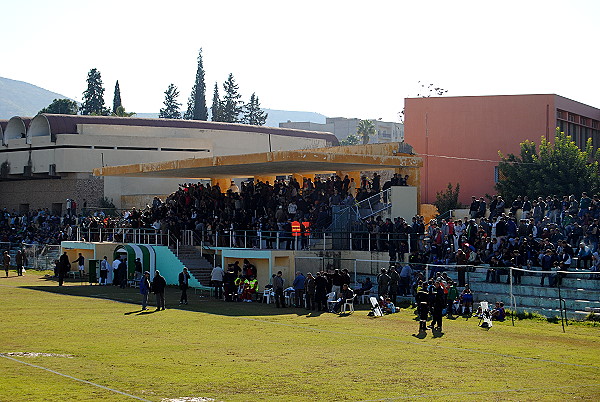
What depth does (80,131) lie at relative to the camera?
217ft

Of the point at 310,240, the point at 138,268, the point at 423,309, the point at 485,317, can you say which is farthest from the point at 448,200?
the point at 423,309

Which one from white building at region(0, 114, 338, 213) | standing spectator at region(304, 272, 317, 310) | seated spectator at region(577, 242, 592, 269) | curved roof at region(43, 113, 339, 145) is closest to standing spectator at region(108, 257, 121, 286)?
standing spectator at region(304, 272, 317, 310)

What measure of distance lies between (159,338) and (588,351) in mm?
10188

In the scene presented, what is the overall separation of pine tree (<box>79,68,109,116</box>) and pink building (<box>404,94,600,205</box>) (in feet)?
249

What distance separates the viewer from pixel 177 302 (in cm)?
3169

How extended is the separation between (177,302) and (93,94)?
99.7m

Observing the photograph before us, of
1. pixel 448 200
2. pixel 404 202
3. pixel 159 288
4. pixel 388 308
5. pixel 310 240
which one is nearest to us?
pixel 388 308

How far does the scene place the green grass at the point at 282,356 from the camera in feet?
48.1

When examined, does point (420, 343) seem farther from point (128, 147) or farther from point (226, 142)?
point (226, 142)

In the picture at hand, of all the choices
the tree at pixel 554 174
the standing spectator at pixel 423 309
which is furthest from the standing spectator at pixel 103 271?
the tree at pixel 554 174

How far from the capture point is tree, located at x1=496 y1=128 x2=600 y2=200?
4834cm

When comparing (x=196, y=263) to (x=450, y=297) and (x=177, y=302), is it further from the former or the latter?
(x=450, y=297)

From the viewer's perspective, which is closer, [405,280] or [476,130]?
[405,280]

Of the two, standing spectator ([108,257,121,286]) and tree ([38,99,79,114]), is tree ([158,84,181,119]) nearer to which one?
tree ([38,99,79,114])
